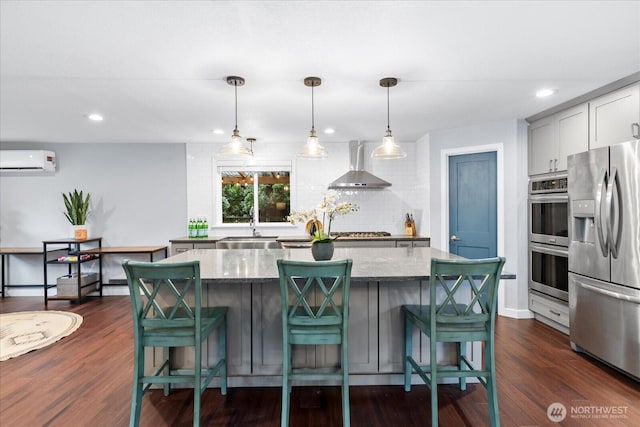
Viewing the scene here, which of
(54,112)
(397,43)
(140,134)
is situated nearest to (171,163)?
(140,134)

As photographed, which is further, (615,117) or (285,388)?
(615,117)

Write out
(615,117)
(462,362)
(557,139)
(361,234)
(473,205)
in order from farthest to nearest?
(361,234), (473,205), (557,139), (615,117), (462,362)

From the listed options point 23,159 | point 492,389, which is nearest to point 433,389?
point 492,389

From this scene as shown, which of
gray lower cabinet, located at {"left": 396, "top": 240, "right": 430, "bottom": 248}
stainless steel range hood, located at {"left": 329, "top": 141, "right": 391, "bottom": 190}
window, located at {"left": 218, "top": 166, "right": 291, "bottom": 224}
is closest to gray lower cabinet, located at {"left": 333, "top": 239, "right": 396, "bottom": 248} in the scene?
gray lower cabinet, located at {"left": 396, "top": 240, "right": 430, "bottom": 248}

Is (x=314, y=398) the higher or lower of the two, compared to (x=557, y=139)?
lower

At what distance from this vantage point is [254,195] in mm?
5504

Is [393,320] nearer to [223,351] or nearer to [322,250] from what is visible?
[322,250]

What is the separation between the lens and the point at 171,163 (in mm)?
5410

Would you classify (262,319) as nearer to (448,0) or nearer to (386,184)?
(448,0)

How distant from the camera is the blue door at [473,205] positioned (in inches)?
167

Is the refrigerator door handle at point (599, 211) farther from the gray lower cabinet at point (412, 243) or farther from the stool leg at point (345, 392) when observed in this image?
the stool leg at point (345, 392)

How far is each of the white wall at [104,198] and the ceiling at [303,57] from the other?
1416 millimetres

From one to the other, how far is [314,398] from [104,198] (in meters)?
4.91

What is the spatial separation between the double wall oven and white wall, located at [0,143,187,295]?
16.6 feet
